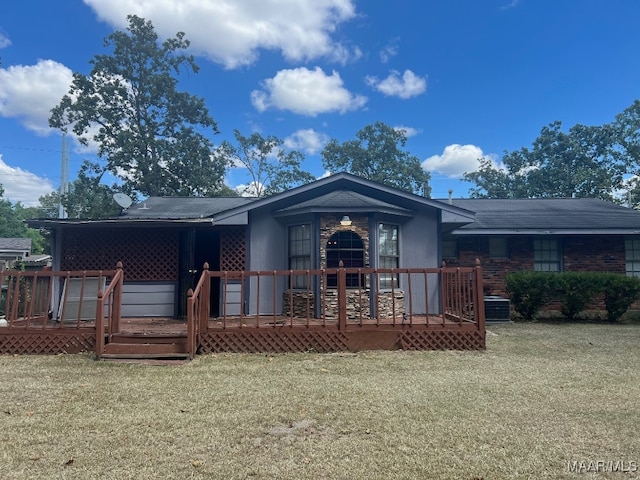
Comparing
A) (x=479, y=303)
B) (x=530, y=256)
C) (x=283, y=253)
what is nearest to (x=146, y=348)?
(x=283, y=253)

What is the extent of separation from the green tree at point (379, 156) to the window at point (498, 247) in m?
24.0

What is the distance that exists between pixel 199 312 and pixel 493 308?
24.3 ft

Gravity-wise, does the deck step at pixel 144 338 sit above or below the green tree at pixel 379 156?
below

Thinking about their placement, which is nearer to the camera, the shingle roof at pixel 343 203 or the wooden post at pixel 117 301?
the wooden post at pixel 117 301

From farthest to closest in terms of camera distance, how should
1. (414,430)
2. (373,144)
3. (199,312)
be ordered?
(373,144) < (199,312) < (414,430)

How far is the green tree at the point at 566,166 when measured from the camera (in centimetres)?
2733

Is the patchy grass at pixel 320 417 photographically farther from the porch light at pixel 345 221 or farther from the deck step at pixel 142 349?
the porch light at pixel 345 221

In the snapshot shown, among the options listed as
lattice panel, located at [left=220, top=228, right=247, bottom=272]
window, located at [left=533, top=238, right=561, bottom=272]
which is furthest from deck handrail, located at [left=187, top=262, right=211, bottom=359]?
window, located at [left=533, top=238, right=561, bottom=272]

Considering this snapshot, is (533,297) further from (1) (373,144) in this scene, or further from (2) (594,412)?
(1) (373,144)

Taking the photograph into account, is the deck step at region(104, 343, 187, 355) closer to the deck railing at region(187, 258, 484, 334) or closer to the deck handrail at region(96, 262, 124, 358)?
the deck handrail at region(96, 262, 124, 358)

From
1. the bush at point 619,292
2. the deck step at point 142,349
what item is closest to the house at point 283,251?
the deck step at point 142,349

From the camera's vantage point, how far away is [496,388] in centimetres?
474

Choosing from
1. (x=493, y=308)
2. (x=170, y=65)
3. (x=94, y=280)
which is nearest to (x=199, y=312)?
(x=94, y=280)

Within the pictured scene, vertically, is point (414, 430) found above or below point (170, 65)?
below
